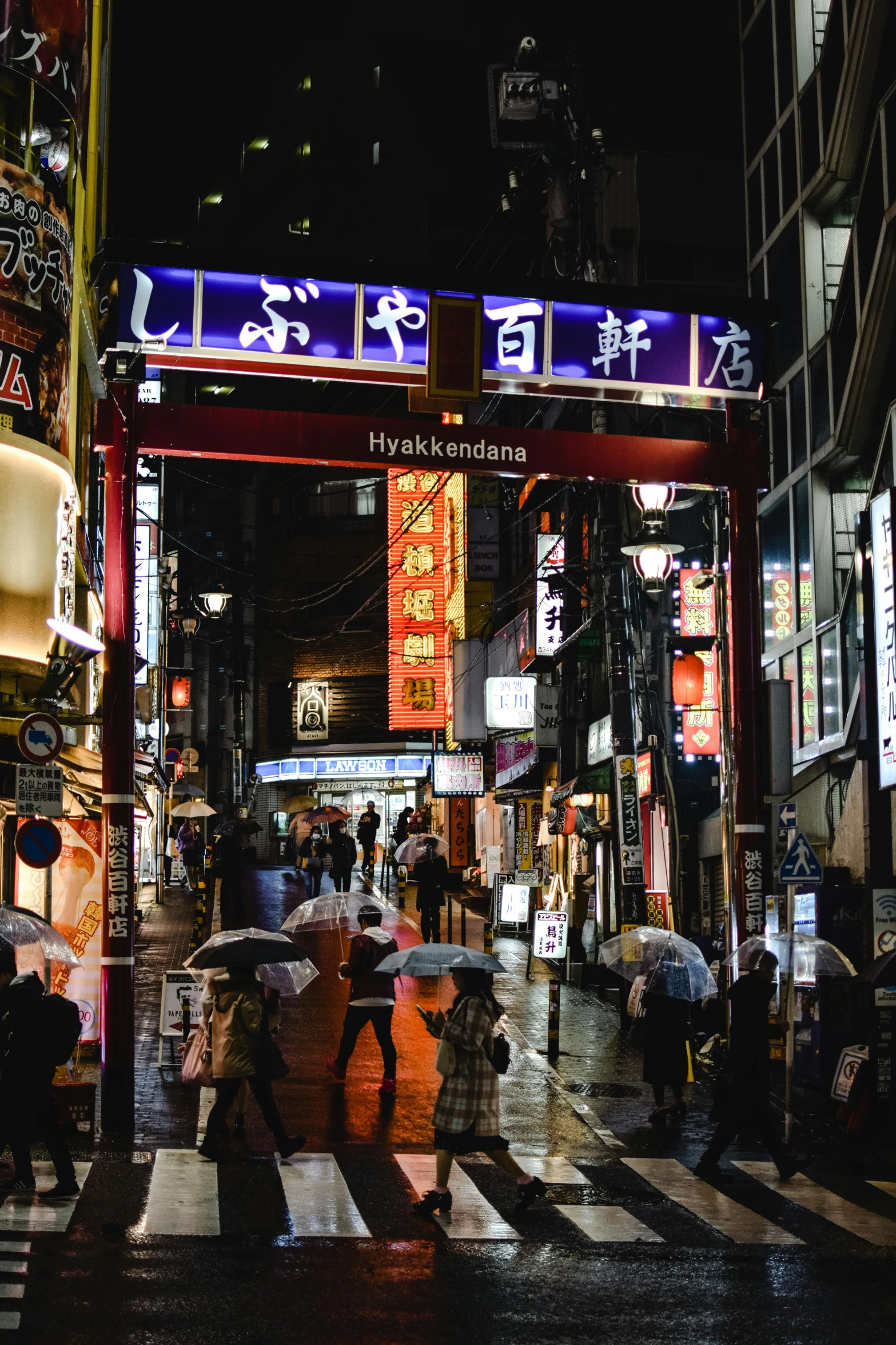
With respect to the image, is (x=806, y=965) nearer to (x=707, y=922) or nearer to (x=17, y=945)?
(x=17, y=945)

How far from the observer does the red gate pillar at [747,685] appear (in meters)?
17.1

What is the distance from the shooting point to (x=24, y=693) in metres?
18.1

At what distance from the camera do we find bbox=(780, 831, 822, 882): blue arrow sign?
50.5 feet

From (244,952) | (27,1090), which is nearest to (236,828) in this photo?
(244,952)

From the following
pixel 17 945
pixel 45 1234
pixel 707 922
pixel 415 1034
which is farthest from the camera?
pixel 707 922

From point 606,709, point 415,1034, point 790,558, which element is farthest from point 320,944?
point 790,558

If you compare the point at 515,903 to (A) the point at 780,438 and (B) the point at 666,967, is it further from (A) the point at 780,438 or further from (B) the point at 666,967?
(B) the point at 666,967

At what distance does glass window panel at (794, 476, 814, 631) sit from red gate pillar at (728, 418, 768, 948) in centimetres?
591

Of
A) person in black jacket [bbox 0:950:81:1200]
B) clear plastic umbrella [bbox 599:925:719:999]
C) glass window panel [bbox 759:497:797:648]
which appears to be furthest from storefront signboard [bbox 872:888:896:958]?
person in black jacket [bbox 0:950:81:1200]

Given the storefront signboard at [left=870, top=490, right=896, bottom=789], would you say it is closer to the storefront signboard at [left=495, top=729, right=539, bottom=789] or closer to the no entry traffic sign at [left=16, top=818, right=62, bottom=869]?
the no entry traffic sign at [left=16, top=818, right=62, bottom=869]

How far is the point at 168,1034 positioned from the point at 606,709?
57.7 ft

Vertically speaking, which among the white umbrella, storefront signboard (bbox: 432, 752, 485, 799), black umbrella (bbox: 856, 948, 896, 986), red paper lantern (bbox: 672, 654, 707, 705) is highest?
red paper lantern (bbox: 672, 654, 707, 705)

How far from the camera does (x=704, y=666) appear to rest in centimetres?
2542

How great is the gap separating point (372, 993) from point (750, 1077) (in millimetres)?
5345
